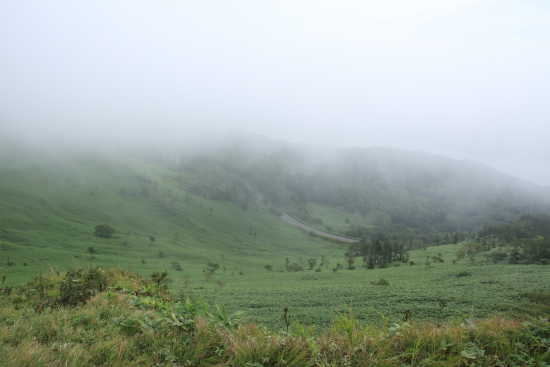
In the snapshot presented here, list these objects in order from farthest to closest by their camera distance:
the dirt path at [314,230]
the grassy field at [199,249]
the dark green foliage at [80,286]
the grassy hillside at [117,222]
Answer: the dirt path at [314,230] → the grassy hillside at [117,222] → the grassy field at [199,249] → the dark green foliage at [80,286]

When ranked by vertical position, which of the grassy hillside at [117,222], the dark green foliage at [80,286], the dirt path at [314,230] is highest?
the dark green foliage at [80,286]

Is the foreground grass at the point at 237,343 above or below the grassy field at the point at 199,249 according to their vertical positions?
above

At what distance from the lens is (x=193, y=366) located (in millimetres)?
4219

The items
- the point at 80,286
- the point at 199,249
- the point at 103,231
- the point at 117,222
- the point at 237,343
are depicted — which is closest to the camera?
the point at 237,343

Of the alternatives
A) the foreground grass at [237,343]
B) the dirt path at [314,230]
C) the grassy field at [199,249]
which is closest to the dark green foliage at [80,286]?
the foreground grass at [237,343]

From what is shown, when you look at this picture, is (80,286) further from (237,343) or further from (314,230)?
(314,230)

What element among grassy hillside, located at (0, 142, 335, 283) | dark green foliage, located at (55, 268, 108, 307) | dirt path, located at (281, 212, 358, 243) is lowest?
dirt path, located at (281, 212, 358, 243)

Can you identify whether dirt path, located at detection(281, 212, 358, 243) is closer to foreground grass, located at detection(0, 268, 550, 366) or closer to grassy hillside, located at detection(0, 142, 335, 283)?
grassy hillside, located at detection(0, 142, 335, 283)

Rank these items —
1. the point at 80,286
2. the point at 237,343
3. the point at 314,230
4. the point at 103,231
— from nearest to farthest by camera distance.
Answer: the point at 237,343 → the point at 80,286 → the point at 103,231 → the point at 314,230

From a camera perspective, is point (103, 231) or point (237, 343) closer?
point (237, 343)

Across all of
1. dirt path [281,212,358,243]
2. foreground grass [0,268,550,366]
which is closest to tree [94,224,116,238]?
foreground grass [0,268,550,366]

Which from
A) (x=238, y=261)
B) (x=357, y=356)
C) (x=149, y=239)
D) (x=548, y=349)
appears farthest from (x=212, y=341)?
(x=149, y=239)

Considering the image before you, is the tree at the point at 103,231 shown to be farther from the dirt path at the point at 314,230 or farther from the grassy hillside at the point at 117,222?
the dirt path at the point at 314,230

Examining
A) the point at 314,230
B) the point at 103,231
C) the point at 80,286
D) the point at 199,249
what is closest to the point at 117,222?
the point at 103,231
